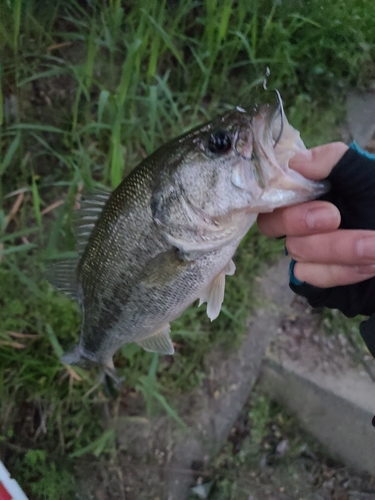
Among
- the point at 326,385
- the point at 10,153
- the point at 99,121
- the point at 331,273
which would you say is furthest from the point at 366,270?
the point at 10,153

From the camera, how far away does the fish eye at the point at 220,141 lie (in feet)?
3.42

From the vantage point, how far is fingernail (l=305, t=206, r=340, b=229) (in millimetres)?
1014

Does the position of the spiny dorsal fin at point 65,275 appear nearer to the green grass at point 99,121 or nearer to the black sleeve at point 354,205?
the green grass at point 99,121

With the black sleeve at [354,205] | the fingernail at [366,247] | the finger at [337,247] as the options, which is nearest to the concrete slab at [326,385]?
the black sleeve at [354,205]

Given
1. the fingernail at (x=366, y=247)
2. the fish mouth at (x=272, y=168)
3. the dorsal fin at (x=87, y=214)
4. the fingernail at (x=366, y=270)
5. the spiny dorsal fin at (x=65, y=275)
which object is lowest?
the spiny dorsal fin at (x=65, y=275)

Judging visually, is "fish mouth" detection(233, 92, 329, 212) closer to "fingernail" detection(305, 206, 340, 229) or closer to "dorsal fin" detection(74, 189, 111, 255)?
"fingernail" detection(305, 206, 340, 229)

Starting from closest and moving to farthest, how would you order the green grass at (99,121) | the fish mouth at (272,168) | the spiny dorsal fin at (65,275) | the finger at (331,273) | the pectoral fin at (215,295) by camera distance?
the fish mouth at (272,168) < the finger at (331,273) < the pectoral fin at (215,295) < the spiny dorsal fin at (65,275) < the green grass at (99,121)

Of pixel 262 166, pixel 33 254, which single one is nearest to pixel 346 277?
pixel 262 166

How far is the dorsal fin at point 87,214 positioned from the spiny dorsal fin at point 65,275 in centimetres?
9

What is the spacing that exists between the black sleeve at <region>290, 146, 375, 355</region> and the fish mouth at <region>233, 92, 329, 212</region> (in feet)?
0.20

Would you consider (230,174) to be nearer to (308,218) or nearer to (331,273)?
(308,218)

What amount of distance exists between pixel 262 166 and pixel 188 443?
148cm

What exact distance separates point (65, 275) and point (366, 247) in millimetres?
941

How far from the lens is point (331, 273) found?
1.14 metres
